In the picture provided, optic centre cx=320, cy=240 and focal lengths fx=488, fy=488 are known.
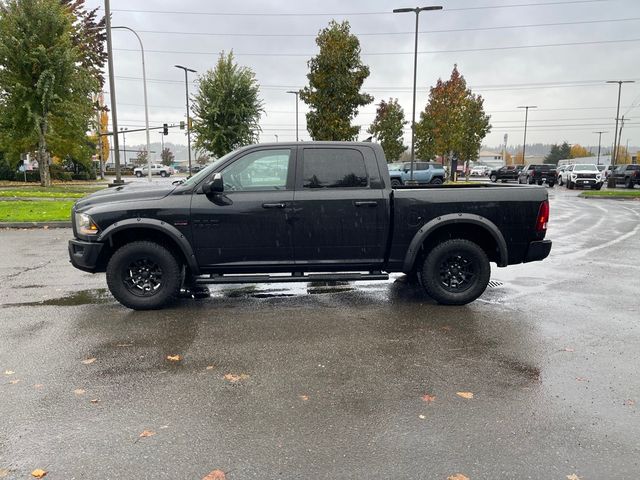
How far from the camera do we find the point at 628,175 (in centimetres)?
3959

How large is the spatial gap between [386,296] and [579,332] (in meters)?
2.39

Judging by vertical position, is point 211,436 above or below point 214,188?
below

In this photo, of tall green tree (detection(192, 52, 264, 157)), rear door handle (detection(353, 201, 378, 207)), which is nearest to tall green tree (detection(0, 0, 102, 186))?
tall green tree (detection(192, 52, 264, 157))

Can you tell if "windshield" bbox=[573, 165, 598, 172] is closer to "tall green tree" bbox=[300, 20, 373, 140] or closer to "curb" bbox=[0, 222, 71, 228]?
"tall green tree" bbox=[300, 20, 373, 140]

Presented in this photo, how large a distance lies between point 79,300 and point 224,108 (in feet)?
86.1

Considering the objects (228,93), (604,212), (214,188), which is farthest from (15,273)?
(228,93)

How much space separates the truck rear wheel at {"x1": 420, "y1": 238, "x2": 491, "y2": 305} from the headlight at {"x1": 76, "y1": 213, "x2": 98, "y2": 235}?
13.1 ft

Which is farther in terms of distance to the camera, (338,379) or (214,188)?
(214,188)

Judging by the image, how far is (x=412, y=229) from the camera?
593cm

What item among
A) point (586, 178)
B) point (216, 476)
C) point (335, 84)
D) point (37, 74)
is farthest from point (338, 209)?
point (586, 178)

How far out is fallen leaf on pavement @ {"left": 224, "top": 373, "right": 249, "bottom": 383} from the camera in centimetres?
401

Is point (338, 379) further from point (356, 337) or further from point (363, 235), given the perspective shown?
point (363, 235)

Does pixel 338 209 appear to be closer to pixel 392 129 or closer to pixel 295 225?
pixel 295 225

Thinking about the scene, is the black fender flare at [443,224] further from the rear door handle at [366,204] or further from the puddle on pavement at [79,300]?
the puddle on pavement at [79,300]
